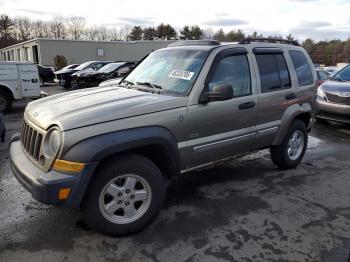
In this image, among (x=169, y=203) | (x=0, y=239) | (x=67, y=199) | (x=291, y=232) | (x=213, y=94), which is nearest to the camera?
(x=67, y=199)

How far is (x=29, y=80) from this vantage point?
11367 millimetres

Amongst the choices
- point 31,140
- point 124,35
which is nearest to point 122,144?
point 31,140

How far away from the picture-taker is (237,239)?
3578 mm

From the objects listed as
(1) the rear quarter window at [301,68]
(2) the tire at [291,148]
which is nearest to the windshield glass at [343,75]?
(1) the rear quarter window at [301,68]

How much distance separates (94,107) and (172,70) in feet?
4.03

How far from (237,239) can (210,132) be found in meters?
1.24

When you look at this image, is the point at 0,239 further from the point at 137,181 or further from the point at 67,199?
the point at 137,181

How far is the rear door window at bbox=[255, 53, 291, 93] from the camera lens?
192 inches

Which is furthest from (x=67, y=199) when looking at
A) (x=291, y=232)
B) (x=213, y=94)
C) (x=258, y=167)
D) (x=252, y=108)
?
(x=258, y=167)

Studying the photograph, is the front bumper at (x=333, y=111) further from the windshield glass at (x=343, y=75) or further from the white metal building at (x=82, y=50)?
the white metal building at (x=82, y=50)

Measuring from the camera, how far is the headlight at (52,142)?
3.17 m

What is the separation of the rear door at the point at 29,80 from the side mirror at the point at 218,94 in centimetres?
886

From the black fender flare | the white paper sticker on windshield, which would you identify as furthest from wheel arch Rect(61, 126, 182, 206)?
the white paper sticker on windshield

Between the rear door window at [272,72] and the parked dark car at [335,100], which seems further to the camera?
the parked dark car at [335,100]
